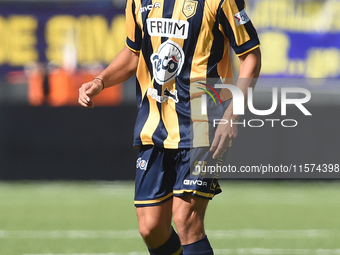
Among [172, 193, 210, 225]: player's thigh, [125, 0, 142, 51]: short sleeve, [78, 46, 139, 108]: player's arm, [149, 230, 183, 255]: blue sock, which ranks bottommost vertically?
[149, 230, 183, 255]: blue sock

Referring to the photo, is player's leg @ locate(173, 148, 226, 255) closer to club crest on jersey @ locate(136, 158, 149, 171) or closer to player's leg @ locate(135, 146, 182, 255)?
player's leg @ locate(135, 146, 182, 255)

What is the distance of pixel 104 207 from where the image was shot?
7602 mm

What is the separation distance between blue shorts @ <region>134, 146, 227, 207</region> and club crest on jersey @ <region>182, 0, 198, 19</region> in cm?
72

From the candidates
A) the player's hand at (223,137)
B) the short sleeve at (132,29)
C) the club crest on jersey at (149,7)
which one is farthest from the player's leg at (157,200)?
the club crest on jersey at (149,7)

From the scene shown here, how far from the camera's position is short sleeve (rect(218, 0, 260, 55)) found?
310 cm

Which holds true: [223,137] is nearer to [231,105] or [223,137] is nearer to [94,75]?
[231,105]

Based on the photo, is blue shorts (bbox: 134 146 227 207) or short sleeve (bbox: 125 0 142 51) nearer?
blue shorts (bbox: 134 146 227 207)

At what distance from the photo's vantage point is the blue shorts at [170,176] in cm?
308

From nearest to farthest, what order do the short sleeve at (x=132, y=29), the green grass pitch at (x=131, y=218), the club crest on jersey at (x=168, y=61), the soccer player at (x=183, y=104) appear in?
the soccer player at (x=183, y=104), the club crest on jersey at (x=168, y=61), the short sleeve at (x=132, y=29), the green grass pitch at (x=131, y=218)

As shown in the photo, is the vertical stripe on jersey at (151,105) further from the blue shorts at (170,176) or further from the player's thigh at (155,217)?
the player's thigh at (155,217)

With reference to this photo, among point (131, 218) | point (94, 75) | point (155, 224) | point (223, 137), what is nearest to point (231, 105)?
point (223, 137)

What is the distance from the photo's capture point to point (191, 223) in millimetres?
3072

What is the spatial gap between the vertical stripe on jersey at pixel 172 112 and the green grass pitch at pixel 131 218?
75.8 inches

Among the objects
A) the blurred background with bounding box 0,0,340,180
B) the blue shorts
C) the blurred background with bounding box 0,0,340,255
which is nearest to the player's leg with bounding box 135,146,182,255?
the blue shorts
